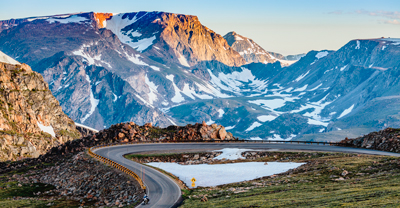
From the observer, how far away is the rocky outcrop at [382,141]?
248ft

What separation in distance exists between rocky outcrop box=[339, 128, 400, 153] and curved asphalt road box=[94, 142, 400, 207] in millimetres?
3184

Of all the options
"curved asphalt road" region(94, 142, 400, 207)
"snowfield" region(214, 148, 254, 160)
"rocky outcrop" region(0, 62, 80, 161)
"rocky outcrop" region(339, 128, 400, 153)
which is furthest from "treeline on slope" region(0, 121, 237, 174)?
"rocky outcrop" region(0, 62, 80, 161)

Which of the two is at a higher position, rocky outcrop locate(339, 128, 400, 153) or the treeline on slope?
the treeline on slope

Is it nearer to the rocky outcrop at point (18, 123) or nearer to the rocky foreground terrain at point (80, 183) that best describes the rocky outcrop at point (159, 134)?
the rocky foreground terrain at point (80, 183)

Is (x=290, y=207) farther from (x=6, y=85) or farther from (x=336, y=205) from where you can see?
(x=6, y=85)

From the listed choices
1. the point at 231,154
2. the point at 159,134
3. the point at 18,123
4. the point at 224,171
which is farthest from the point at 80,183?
the point at 18,123

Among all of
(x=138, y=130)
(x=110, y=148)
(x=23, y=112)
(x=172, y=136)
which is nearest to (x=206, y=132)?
(x=172, y=136)

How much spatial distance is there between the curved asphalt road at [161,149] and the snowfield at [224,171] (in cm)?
418

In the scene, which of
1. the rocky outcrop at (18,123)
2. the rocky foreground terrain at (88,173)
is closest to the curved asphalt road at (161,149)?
the rocky foreground terrain at (88,173)

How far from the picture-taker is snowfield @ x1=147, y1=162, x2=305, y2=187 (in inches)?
2231

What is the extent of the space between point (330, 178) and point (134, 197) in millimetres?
24372

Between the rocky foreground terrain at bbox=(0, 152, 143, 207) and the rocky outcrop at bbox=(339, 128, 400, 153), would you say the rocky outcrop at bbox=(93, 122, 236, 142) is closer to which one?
the rocky foreground terrain at bbox=(0, 152, 143, 207)

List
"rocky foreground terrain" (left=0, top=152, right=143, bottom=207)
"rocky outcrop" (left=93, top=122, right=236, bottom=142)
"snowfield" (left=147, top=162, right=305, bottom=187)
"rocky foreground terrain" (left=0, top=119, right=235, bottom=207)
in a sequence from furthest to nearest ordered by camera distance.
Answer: "rocky outcrop" (left=93, top=122, right=236, bottom=142) → "snowfield" (left=147, top=162, right=305, bottom=187) → "rocky foreground terrain" (left=0, top=119, right=235, bottom=207) → "rocky foreground terrain" (left=0, top=152, right=143, bottom=207)

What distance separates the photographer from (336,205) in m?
28.7
